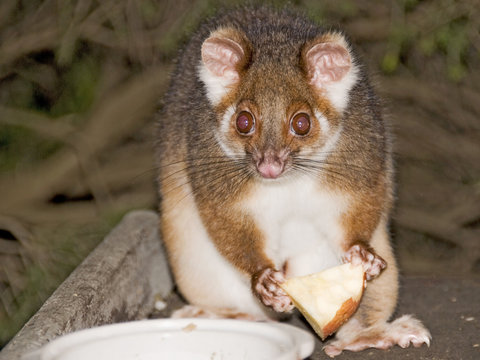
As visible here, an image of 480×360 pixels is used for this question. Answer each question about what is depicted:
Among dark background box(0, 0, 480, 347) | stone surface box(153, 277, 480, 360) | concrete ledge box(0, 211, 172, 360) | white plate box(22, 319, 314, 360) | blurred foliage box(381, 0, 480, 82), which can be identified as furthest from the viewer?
dark background box(0, 0, 480, 347)

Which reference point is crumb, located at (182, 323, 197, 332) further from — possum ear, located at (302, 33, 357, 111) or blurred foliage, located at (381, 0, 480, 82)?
blurred foliage, located at (381, 0, 480, 82)

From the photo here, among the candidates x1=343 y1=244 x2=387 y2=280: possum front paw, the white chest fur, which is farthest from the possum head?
x1=343 y1=244 x2=387 y2=280: possum front paw

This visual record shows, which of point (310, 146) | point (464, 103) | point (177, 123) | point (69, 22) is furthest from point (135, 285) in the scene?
point (464, 103)

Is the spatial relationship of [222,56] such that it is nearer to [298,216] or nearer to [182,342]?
[298,216]

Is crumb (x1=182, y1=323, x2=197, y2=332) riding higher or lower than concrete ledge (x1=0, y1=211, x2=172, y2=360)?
higher

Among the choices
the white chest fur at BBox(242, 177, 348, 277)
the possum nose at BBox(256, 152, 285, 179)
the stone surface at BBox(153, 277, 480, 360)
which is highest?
the possum nose at BBox(256, 152, 285, 179)

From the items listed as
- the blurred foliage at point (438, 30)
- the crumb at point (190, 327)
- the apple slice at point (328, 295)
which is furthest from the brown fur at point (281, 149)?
the blurred foliage at point (438, 30)
